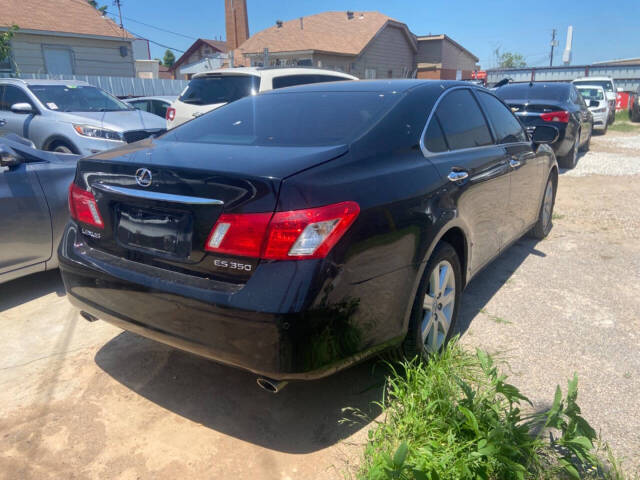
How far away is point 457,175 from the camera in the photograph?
2.94 meters

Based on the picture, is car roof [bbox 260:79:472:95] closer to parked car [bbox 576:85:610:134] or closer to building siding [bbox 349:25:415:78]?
parked car [bbox 576:85:610:134]

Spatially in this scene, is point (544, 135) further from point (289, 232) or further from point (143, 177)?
point (143, 177)

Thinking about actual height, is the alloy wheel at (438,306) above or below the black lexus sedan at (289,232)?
below

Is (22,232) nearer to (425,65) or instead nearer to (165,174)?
(165,174)

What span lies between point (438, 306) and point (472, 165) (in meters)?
0.92

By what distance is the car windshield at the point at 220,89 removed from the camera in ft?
24.3

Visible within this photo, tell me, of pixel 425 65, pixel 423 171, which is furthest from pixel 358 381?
pixel 425 65

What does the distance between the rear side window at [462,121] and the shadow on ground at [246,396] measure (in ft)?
4.75

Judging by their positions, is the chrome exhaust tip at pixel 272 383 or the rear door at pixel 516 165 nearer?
the chrome exhaust tip at pixel 272 383

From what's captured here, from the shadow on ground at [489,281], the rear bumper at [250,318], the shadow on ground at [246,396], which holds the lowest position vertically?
the shadow on ground at [489,281]

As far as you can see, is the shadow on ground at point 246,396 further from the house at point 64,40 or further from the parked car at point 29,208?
the house at point 64,40

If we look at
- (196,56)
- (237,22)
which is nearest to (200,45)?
(196,56)

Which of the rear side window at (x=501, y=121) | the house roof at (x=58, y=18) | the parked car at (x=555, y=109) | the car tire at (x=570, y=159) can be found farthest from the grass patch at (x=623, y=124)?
the house roof at (x=58, y=18)

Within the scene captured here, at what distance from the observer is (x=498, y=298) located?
394 centimetres
